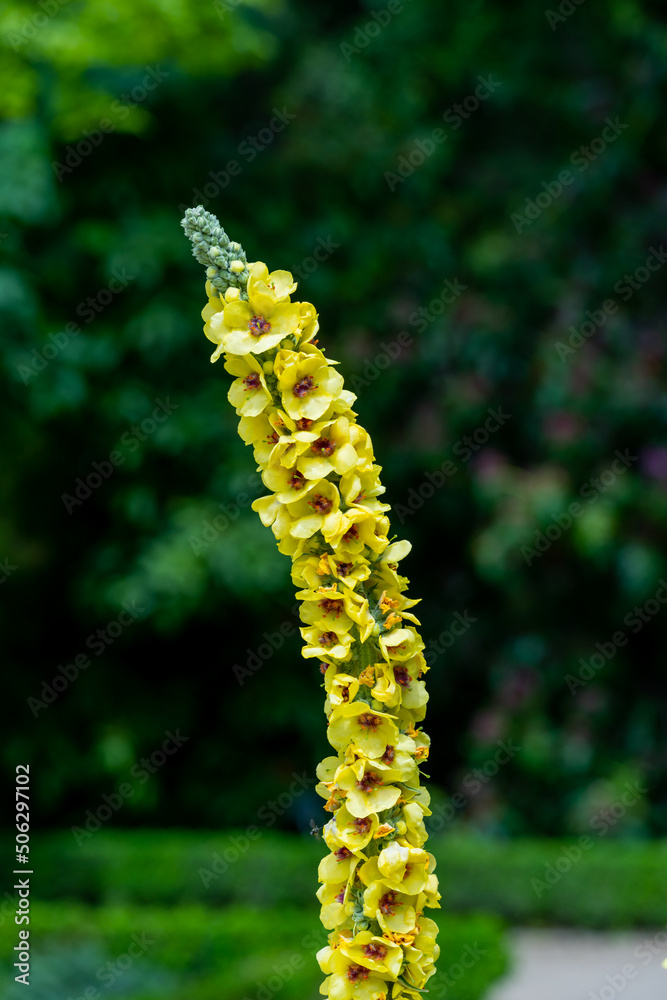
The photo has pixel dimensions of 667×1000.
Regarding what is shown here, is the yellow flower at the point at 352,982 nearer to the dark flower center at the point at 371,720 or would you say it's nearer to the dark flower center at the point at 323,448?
the dark flower center at the point at 371,720

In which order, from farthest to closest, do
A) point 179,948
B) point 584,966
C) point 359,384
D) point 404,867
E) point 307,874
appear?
point 359,384, point 307,874, point 584,966, point 179,948, point 404,867

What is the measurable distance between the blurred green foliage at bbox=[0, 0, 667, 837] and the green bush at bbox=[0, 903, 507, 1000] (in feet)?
4.53

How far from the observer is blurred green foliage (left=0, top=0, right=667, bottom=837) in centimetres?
646

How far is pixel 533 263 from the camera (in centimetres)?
711

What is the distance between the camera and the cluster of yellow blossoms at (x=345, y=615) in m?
1.32

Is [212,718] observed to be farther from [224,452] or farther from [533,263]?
[533,263]

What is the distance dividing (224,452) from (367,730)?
18.9 feet

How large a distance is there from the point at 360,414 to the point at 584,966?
3.72 metres

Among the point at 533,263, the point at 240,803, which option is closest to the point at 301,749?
the point at 240,803

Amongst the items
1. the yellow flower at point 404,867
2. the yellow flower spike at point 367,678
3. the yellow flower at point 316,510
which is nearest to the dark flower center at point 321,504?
the yellow flower at point 316,510

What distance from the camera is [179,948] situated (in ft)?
17.5

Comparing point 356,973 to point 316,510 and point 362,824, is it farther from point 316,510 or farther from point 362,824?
point 316,510

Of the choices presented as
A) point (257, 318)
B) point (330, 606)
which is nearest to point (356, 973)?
point (330, 606)

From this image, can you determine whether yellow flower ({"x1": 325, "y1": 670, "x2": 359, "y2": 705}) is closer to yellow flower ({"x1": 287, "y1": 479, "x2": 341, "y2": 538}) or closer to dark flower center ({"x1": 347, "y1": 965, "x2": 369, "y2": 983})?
yellow flower ({"x1": 287, "y1": 479, "x2": 341, "y2": 538})
